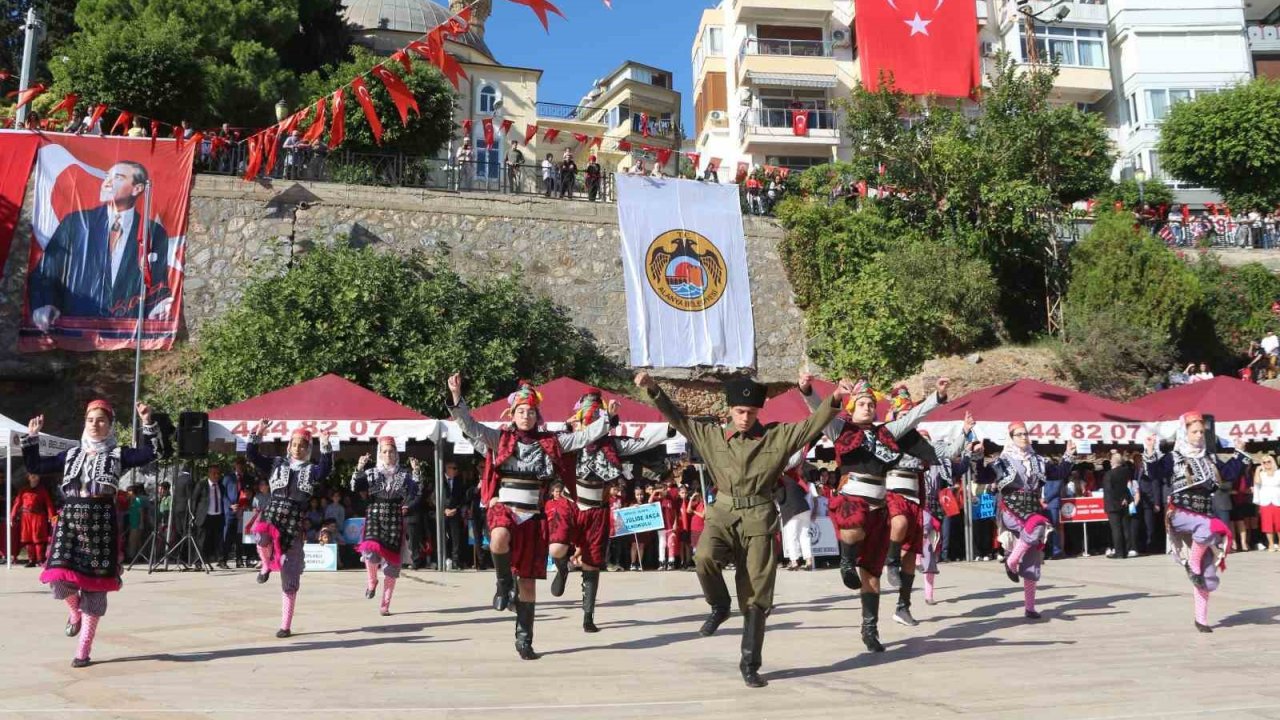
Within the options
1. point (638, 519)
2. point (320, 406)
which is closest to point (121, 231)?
point (320, 406)

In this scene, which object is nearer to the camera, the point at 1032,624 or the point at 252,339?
the point at 1032,624

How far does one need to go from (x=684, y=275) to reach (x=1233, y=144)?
2140cm

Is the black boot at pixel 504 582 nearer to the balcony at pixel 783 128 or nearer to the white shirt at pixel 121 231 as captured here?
the white shirt at pixel 121 231

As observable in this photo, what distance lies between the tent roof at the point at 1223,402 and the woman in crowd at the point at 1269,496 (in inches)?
43.5

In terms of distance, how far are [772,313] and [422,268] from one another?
8.87 meters

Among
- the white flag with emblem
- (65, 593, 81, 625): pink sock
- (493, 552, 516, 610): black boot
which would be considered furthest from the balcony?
(65, 593, 81, 625): pink sock

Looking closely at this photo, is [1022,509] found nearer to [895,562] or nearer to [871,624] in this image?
[895,562]

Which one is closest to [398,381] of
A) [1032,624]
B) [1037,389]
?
[1037,389]

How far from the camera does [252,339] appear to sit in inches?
901

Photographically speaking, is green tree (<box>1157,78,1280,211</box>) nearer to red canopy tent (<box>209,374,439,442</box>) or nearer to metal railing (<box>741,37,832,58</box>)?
metal railing (<box>741,37,832,58</box>)

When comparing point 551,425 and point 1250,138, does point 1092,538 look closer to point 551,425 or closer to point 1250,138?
point 551,425

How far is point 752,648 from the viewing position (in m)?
6.54

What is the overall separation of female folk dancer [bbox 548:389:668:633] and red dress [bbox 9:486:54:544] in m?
10.8

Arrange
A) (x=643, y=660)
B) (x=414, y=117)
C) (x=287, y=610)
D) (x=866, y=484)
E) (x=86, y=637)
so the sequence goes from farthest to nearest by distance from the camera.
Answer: (x=414, y=117) → (x=287, y=610) → (x=866, y=484) → (x=643, y=660) → (x=86, y=637)
